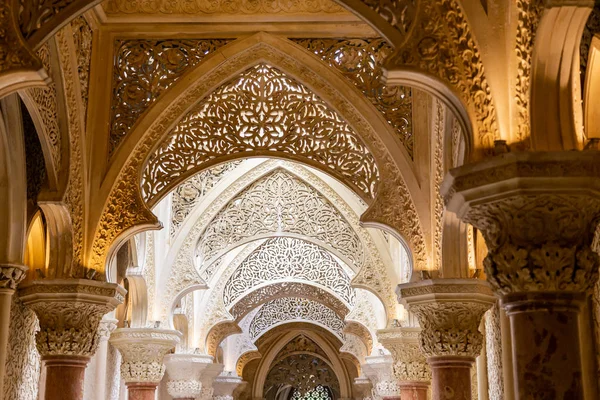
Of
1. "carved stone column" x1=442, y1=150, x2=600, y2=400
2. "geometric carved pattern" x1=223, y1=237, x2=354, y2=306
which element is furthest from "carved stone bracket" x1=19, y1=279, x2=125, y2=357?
"geometric carved pattern" x1=223, y1=237, x2=354, y2=306

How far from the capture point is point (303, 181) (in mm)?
12555

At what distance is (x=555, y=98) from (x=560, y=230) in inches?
28.5

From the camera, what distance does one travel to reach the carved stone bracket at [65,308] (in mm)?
8508

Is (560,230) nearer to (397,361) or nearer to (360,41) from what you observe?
(360,41)

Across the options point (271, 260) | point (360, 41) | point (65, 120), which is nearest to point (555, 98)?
point (360, 41)

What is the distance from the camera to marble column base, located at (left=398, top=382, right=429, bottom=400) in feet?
42.0

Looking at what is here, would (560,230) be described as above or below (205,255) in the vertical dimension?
below

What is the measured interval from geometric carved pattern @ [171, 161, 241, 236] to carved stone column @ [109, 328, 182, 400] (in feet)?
4.55

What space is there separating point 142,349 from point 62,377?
14.0ft

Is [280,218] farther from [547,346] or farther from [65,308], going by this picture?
[547,346]

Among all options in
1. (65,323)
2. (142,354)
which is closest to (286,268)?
(142,354)

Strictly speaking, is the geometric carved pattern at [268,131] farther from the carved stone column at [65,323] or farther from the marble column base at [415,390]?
the marble column base at [415,390]

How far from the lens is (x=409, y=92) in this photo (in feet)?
28.6

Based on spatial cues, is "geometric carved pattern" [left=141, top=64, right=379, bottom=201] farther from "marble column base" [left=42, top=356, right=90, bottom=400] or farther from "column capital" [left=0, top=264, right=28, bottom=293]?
"marble column base" [left=42, top=356, right=90, bottom=400]
